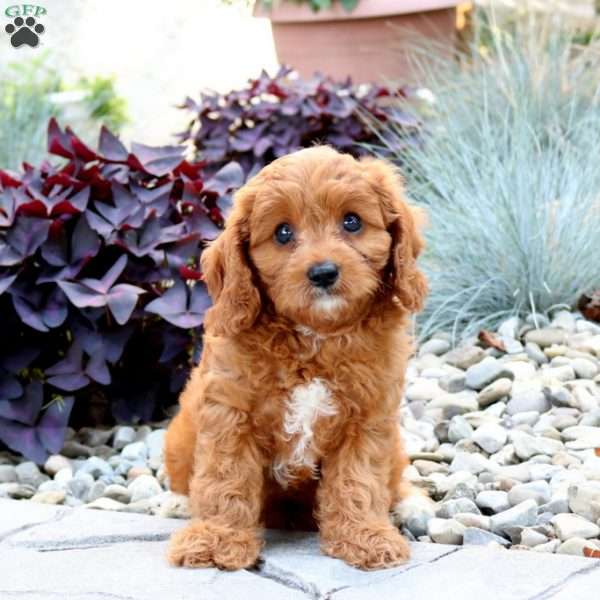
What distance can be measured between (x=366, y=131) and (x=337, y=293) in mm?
4870

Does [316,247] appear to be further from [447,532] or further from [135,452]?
[135,452]

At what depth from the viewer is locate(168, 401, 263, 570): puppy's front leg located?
3.56 m

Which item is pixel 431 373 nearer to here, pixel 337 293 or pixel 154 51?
pixel 337 293

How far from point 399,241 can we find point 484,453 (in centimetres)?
151

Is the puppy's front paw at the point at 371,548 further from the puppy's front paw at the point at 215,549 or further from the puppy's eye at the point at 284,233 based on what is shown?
the puppy's eye at the point at 284,233

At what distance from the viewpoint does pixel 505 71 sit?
7.68 meters

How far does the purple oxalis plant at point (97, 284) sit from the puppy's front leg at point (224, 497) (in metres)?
1.35

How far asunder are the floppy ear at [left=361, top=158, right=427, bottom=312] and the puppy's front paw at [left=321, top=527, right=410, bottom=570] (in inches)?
Result: 27.1

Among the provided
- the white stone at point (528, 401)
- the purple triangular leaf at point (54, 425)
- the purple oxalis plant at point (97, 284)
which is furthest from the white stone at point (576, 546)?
the purple triangular leaf at point (54, 425)

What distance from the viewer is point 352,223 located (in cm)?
350

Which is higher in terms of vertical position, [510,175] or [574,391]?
[510,175]

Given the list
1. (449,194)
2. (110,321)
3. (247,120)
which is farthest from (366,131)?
(110,321)

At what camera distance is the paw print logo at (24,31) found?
24.8ft

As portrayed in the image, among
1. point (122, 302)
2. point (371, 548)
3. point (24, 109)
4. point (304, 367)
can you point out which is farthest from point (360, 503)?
point (24, 109)
